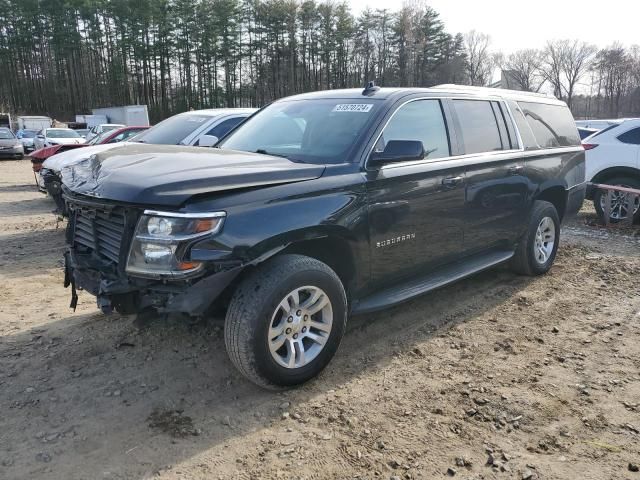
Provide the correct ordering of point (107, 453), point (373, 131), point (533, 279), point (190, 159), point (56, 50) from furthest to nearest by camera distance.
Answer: point (56, 50)
point (533, 279)
point (373, 131)
point (190, 159)
point (107, 453)

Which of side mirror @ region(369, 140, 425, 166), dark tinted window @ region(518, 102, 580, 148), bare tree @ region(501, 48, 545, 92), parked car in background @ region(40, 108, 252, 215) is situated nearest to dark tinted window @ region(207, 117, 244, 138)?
parked car in background @ region(40, 108, 252, 215)

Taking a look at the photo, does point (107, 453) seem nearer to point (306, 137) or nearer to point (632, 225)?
point (306, 137)

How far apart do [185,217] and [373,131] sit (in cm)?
160

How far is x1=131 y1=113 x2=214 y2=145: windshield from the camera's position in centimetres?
823

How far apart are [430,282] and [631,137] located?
6685 millimetres

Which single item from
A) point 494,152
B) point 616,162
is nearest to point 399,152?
point 494,152

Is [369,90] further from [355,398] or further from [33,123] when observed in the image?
[33,123]

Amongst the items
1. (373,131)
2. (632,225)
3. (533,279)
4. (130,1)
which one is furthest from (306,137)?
(130,1)

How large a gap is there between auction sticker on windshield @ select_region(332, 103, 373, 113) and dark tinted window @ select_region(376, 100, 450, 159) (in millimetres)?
214

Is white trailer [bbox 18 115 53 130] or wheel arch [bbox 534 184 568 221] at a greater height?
white trailer [bbox 18 115 53 130]

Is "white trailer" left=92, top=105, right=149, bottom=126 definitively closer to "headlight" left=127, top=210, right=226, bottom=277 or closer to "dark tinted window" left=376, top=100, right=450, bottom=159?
"dark tinted window" left=376, top=100, right=450, bottom=159

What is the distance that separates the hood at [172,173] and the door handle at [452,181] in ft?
4.12

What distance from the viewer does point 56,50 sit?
6069 centimetres

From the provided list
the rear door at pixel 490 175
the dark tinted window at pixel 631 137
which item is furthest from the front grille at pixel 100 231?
the dark tinted window at pixel 631 137
